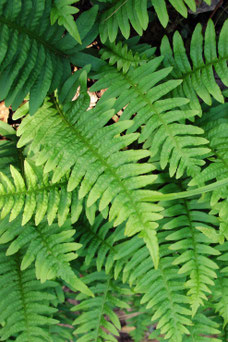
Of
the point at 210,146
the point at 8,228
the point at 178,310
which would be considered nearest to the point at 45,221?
the point at 8,228

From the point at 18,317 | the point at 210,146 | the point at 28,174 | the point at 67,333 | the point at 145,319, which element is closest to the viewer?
the point at 28,174

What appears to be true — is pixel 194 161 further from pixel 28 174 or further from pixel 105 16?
pixel 105 16

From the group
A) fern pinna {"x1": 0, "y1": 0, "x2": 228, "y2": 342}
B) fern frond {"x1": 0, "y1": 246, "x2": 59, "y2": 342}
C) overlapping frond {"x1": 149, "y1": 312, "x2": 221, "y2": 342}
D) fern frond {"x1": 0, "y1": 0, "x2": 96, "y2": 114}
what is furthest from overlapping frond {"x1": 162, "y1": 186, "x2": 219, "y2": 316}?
fern frond {"x1": 0, "y1": 0, "x2": 96, "y2": 114}

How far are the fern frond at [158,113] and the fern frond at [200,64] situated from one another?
17cm

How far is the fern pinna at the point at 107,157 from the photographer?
187 cm

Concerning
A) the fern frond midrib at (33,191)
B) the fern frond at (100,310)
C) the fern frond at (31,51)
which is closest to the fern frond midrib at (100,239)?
the fern frond at (100,310)

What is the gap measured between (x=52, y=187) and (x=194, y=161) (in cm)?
81

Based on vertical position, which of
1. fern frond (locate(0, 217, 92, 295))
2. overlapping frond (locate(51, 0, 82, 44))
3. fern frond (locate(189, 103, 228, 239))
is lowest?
fern frond (locate(0, 217, 92, 295))

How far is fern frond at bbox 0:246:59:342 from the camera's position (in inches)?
89.4

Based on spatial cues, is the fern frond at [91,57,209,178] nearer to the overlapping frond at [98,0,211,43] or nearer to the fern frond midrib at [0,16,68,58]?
the overlapping frond at [98,0,211,43]

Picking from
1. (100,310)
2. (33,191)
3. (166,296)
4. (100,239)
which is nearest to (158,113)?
(33,191)

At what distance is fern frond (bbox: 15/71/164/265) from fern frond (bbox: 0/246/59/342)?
0.83m

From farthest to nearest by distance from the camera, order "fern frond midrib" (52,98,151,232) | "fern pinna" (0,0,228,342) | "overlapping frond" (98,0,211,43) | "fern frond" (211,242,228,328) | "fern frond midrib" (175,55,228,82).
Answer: "fern frond" (211,242,228,328) < "fern frond midrib" (175,55,228,82) < "overlapping frond" (98,0,211,43) < "fern pinna" (0,0,228,342) < "fern frond midrib" (52,98,151,232)

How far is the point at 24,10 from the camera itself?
1.96 meters
